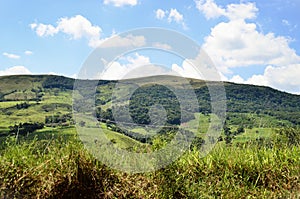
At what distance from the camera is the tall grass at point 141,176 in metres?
3.96

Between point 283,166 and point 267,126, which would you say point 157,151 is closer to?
point 283,166

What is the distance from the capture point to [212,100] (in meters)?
5.38

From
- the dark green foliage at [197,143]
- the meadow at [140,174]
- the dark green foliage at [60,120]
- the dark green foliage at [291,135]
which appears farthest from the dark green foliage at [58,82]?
the dark green foliage at [197,143]

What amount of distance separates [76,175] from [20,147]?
0.78 metres

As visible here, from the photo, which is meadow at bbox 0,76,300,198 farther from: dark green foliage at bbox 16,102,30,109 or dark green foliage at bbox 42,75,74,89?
dark green foliage at bbox 42,75,74,89

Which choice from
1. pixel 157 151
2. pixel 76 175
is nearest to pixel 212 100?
pixel 157 151

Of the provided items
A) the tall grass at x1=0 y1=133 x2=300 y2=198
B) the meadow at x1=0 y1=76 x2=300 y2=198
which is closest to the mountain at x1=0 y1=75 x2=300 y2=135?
the meadow at x1=0 y1=76 x2=300 y2=198

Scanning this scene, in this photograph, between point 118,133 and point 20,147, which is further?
point 118,133

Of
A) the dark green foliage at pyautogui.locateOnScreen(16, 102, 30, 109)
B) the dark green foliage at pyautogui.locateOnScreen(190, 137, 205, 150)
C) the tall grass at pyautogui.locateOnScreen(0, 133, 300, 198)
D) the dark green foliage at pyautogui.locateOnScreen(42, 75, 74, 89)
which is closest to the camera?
the tall grass at pyautogui.locateOnScreen(0, 133, 300, 198)

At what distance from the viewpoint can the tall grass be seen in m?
3.96

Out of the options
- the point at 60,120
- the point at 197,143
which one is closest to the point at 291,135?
the point at 197,143

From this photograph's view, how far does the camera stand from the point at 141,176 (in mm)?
4387

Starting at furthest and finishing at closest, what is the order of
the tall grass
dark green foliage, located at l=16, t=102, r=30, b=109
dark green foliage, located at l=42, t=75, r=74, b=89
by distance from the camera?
1. dark green foliage, located at l=42, t=75, r=74, b=89
2. dark green foliage, located at l=16, t=102, r=30, b=109
3. the tall grass

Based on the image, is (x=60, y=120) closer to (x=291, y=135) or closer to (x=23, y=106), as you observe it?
(x=291, y=135)
